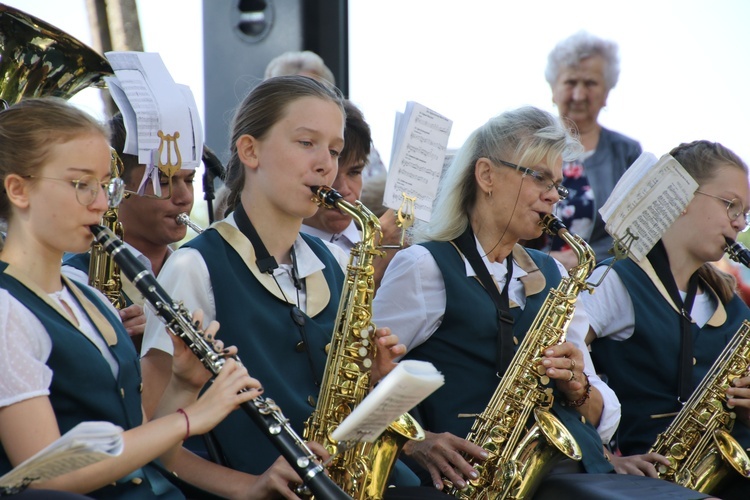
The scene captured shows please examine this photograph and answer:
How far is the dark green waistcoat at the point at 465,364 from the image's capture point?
315cm

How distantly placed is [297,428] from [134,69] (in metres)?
1.20

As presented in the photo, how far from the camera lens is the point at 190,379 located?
2.44 meters

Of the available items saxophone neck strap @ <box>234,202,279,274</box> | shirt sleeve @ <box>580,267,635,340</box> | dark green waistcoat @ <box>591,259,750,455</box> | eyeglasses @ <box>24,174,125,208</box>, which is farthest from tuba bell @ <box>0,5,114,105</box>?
dark green waistcoat @ <box>591,259,750,455</box>

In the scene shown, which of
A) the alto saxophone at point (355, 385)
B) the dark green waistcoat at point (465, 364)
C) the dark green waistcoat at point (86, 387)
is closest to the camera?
the dark green waistcoat at point (86, 387)

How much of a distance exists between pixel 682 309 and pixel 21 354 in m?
2.59

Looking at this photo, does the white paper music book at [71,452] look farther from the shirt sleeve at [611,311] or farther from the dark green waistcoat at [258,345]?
the shirt sleeve at [611,311]

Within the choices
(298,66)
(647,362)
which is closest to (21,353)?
(647,362)

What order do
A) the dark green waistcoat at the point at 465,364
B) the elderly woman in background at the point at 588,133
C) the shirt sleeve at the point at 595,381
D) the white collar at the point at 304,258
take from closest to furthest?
the white collar at the point at 304,258
the dark green waistcoat at the point at 465,364
the shirt sleeve at the point at 595,381
the elderly woman in background at the point at 588,133

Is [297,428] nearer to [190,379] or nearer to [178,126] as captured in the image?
[190,379]

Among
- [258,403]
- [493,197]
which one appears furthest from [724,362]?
[258,403]

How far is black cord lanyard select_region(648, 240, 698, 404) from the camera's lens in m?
3.63

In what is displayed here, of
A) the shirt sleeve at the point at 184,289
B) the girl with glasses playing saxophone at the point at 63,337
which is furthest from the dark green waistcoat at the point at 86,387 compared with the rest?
the shirt sleeve at the point at 184,289

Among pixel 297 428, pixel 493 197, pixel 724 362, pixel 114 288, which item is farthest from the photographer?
pixel 724 362

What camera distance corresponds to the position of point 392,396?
2031mm
